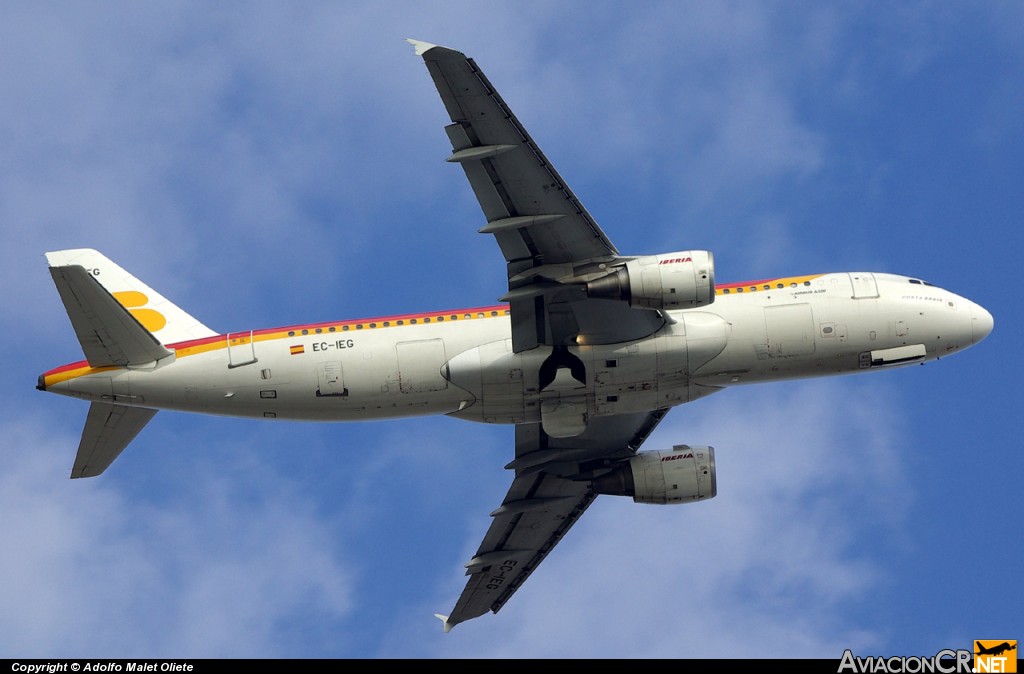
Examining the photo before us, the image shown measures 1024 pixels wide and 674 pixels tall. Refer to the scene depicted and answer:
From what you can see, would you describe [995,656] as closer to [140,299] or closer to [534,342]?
[534,342]

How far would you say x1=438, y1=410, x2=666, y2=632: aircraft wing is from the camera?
184ft

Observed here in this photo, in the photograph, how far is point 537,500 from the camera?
58000 mm

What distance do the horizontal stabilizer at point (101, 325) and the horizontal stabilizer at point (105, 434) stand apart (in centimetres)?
272

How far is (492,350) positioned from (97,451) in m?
14.7

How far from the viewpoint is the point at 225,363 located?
48.4 m

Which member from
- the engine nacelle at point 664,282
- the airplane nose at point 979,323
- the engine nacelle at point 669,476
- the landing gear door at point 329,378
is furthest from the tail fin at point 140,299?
the airplane nose at point 979,323

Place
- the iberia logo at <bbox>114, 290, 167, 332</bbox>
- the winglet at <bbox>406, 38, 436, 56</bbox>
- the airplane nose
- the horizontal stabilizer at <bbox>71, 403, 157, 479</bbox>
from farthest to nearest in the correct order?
the iberia logo at <bbox>114, 290, 167, 332</bbox>, the airplane nose, the horizontal stabilizer at <bbox>71, 403, 157, 479</bbox>, the winglet at <bbox>406, 38, 436, 56</bbox>

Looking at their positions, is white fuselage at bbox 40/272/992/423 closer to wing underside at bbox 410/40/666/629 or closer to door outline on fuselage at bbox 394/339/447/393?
door outline on fuselage at bbox 394/339/447/393

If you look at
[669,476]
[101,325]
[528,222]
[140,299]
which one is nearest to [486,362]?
[528,222]

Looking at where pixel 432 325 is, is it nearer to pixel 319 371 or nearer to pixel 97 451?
pixel 319 371

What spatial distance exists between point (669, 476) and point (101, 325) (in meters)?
22.6

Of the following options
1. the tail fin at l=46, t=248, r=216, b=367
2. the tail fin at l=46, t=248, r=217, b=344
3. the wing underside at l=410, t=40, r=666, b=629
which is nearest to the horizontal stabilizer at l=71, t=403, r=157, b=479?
the tail fin at l=46, t=248, r=216, b=367

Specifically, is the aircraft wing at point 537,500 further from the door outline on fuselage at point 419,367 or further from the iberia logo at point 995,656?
the iberia logo at point 995,656

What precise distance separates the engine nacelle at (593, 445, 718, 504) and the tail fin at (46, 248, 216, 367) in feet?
57.3
